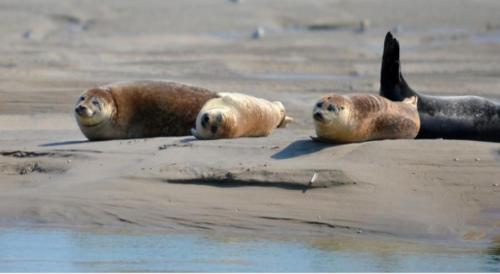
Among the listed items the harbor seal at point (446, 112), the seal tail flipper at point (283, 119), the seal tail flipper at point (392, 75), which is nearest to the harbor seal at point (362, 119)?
the harbor seal at point (446, 112)

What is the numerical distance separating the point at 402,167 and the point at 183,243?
1.66 metres

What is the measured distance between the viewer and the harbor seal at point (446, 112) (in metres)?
9.02

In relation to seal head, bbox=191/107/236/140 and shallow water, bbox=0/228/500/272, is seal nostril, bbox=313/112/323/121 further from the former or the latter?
shallow water, bbox=0/228/500/272

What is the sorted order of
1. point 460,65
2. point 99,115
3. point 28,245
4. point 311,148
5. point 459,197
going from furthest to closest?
1. point 460,65
2. point 99,115
3. point 311,148
4. point 459,197
5. point 28,245

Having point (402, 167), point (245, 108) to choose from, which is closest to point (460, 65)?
point (245, 108)

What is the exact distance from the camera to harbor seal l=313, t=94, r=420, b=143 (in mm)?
8203

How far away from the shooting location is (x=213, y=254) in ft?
21.6

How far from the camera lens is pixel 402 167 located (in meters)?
7.86

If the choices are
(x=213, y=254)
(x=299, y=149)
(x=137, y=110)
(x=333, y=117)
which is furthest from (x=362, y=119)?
(x=213, y=254)

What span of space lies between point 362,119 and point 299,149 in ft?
1.54

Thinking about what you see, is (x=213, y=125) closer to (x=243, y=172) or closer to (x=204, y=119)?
(x=204, y=119)

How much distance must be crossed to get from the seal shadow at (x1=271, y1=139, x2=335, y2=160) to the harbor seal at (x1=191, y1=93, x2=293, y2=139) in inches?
25.9

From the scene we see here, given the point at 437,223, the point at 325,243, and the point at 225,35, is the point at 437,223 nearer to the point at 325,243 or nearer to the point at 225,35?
the point at 325,243

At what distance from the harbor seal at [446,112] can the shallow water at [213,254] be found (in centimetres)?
223
